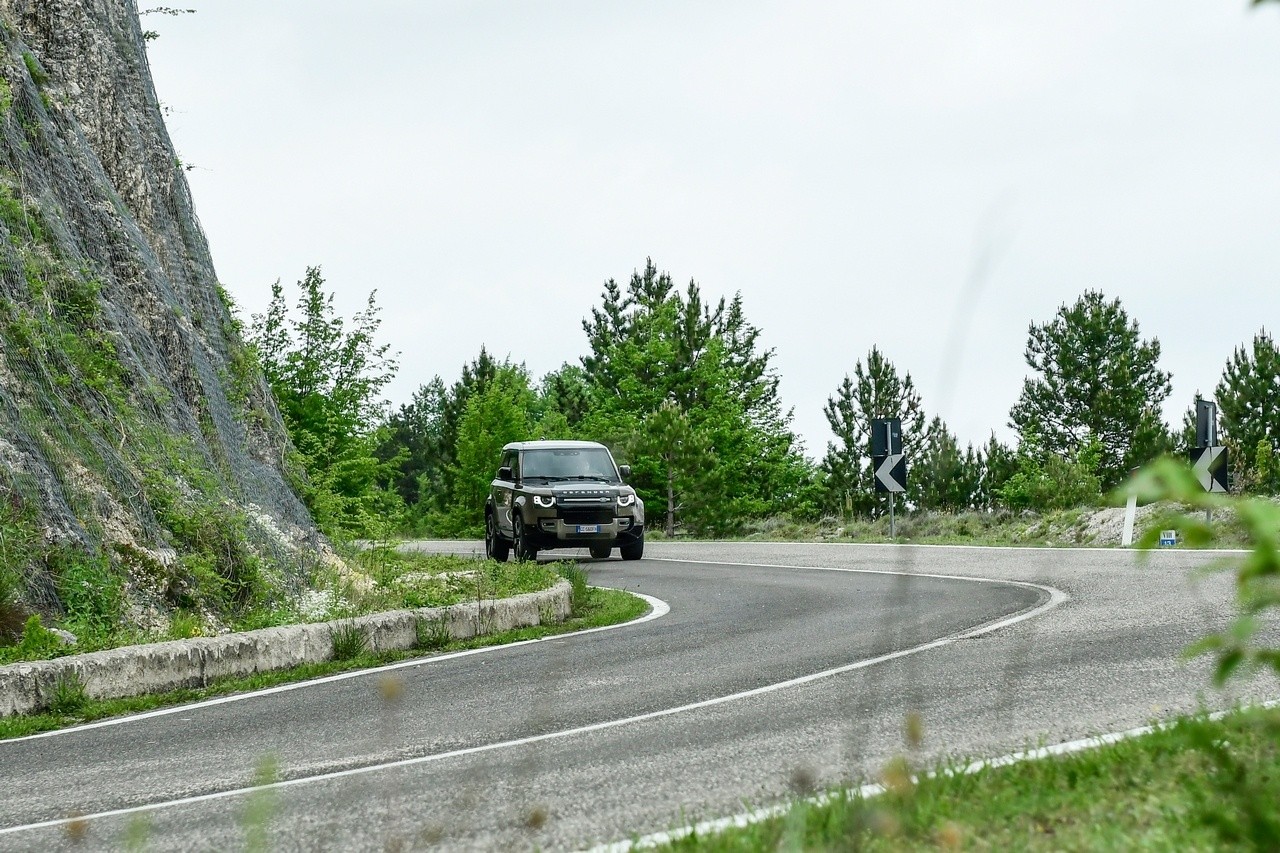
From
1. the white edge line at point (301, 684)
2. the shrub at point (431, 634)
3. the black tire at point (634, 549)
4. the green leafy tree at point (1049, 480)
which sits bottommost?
the white edge line at point (301, 684)

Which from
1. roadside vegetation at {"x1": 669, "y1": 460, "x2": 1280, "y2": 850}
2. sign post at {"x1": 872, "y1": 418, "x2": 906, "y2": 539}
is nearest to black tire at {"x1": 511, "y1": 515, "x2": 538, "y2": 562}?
sign post at {"x1": 872, "y1": 418, "x2": 906, "y2": 539}

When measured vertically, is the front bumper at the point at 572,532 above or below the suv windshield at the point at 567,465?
below

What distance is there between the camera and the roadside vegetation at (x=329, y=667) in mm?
7472

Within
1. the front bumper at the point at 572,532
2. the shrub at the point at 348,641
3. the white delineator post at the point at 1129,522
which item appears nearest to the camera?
the shrub at the point at 348,641

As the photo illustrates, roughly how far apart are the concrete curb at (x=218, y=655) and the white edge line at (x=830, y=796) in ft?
16.9

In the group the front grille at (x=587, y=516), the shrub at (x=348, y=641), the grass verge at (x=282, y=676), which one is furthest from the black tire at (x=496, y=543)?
the shrub at (x=348, y=641)

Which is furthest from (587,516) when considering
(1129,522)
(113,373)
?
(113,373)

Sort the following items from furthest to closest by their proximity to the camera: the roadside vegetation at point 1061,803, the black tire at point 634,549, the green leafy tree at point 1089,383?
the green leafy tree at point 1089,383 < the black tire at point 634,549 < the roadside vegetation at point 1061,803

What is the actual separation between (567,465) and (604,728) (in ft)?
53.3

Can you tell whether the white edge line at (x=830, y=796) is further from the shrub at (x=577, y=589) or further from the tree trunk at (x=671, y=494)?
the tree trunk at (x=671, y=494)

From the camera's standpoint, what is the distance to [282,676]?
8969 mm

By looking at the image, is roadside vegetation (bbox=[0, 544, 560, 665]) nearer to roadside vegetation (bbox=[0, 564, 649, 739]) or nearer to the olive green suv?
roadside vegetation (bbox=[0, 564, 649, 739])

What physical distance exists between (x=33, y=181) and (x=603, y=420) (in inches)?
1580

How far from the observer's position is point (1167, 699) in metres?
6.27
